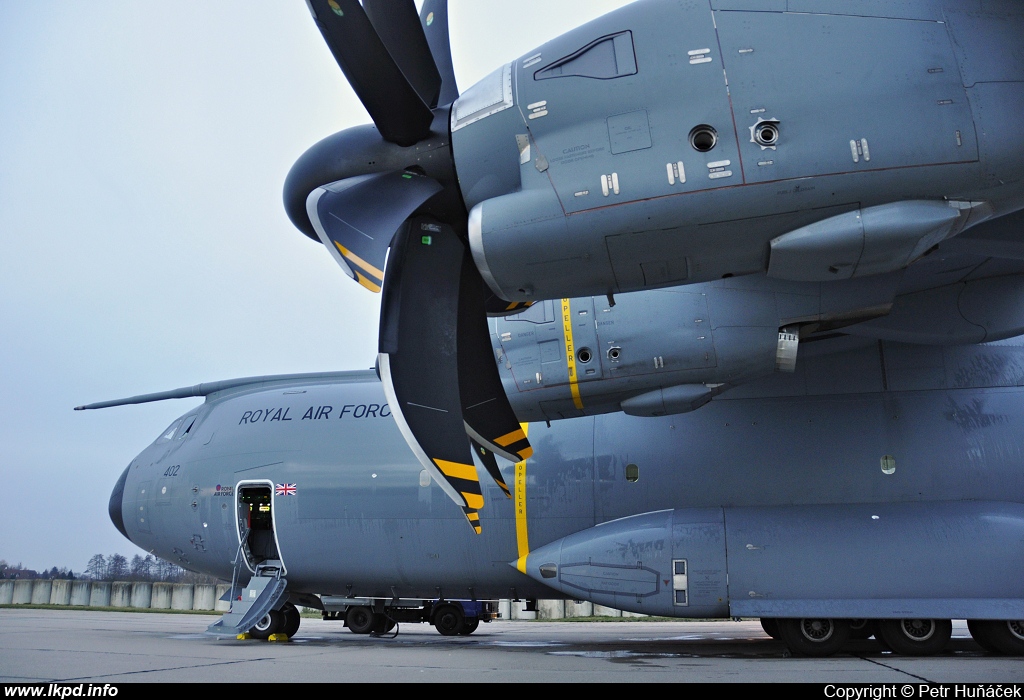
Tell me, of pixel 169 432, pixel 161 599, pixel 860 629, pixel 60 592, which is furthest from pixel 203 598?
pixel 860 629

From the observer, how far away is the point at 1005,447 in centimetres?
930

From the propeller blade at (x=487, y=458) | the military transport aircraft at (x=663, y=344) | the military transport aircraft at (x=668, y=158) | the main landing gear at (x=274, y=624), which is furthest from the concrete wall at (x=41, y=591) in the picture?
the military transport aircraft at (x=668, y=158)

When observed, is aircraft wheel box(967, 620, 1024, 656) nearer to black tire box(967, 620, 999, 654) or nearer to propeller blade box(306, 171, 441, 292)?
black tire box(967, 620, 999, 654)

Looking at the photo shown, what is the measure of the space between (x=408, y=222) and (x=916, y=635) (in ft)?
24.3

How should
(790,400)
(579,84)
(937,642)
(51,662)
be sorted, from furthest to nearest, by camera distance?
(790,400)
(937,642)
(51,662)
(579,84)

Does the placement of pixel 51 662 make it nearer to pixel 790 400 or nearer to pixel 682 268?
pixel 682 268

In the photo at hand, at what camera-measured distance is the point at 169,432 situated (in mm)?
14094

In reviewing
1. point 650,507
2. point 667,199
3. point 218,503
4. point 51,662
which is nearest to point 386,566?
point 218,503

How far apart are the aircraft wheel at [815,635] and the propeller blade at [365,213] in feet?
20.6

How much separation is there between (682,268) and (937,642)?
6040mm

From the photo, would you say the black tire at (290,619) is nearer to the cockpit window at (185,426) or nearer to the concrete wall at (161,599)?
the cockpit window at (185,426)

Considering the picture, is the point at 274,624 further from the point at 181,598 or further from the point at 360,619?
the point at 181,598

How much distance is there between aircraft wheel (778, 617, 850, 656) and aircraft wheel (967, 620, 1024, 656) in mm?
1385

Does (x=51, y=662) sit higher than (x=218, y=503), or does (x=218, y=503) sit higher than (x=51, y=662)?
(x=218, y=503)
